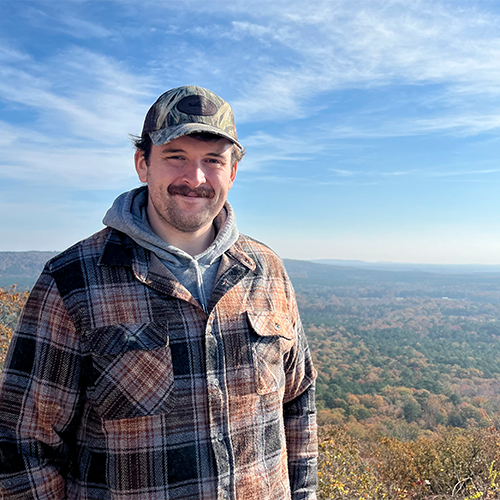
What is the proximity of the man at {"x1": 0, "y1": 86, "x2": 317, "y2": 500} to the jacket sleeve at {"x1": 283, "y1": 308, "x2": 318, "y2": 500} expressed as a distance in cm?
13

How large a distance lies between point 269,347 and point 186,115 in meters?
0.96

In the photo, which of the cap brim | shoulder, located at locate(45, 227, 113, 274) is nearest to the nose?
the cap brim

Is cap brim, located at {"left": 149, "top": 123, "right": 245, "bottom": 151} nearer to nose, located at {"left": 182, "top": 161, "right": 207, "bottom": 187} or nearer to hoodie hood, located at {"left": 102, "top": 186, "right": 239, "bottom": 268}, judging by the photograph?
nose, located at {"left": 182, "top": 161, "right": 207, "bottom": 187}

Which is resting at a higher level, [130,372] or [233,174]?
[233,174]

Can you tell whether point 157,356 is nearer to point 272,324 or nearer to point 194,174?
point 272,324

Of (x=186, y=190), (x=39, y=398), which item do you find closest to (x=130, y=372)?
(x=39, y=398)

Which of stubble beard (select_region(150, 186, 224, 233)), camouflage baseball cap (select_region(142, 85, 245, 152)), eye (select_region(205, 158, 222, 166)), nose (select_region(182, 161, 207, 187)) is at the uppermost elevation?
camouflage baseball cap (select_region(142, 85, 245, 152))

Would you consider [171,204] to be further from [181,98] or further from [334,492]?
[334,492]

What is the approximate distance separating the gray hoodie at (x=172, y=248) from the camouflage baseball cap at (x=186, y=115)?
0.30 meters

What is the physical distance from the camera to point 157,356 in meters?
1.49

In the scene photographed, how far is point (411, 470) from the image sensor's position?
249 inches

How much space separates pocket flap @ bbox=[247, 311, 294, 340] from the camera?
1661 mm

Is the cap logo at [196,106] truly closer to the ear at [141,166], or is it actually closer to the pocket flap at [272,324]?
the ear at [141,166]

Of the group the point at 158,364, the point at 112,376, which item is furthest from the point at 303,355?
the point at 112,376
